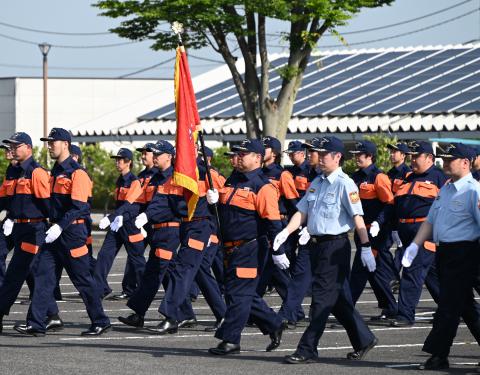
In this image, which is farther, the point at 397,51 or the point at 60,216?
the point at 397,51

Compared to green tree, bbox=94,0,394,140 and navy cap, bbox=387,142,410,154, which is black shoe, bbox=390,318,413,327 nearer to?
navy cap, bbox=387,142,410,154

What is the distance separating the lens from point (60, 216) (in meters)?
12.7

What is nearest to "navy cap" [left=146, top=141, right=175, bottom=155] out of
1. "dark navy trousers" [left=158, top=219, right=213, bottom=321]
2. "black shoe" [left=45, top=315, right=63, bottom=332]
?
"dark navy trousers" [left=158, top=219, right=213, bottom=321]

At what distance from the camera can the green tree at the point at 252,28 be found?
98.6ft

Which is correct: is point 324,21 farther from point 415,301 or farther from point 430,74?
point 415,301

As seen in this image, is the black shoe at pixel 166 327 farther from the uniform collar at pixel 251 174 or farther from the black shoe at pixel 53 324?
the uniform collar at pixel 251 174

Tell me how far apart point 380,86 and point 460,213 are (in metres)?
31.6

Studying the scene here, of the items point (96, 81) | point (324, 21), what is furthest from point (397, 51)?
point (96, 81)

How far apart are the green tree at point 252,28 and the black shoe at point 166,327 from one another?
17.5 metres

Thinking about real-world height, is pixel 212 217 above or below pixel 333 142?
below

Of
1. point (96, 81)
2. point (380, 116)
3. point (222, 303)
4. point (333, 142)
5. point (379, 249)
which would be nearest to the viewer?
point (333, 142)

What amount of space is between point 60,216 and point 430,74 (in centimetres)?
3042

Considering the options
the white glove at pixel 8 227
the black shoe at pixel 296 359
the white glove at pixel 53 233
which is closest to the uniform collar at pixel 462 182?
the black shoe at pixel 296 359

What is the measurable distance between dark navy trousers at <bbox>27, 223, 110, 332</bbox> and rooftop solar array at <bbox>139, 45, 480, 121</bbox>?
81.1ft
